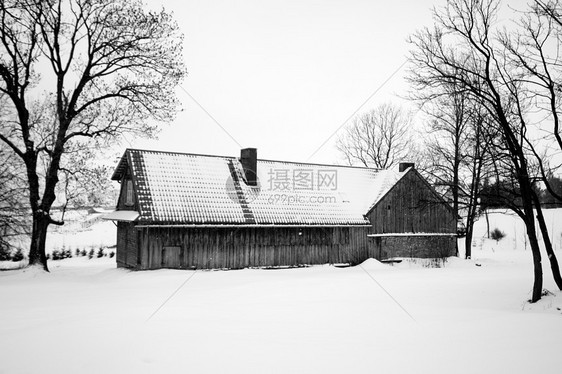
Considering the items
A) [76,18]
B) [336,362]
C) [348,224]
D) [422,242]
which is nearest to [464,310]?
[336,362]

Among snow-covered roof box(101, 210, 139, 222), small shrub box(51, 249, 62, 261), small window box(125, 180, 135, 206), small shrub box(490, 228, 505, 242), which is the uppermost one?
small window box(125, 180, 135, 206)

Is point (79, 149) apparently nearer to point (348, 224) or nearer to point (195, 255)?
point (195, 255)

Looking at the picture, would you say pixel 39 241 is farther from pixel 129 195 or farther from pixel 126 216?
pixel 129 195

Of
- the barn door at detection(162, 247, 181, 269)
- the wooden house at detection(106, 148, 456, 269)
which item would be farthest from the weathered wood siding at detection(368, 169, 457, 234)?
the barn door at detection(162, 247, 181, 269)

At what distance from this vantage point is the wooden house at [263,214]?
19.1m

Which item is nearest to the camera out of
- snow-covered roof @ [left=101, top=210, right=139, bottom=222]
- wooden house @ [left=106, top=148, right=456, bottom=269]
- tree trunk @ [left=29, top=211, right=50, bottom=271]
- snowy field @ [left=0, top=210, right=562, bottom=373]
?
snowy field @ [left=0, top=210, right=562, bottom=373]

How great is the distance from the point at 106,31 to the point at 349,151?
27437 millimetres

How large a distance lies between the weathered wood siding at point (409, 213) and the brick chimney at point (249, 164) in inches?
300

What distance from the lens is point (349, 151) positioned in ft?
133

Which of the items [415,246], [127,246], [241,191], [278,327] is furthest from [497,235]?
[278,327]

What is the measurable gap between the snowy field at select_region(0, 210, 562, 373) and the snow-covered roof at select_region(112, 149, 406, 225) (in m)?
4.58

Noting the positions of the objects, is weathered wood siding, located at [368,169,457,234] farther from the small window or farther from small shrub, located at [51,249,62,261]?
small shrub, located at [51,249,62,261]

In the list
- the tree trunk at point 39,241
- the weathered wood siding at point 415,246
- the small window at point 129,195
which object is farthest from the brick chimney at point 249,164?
the tree trunk at point 39,241

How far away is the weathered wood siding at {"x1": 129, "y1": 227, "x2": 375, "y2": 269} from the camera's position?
18.6 m
